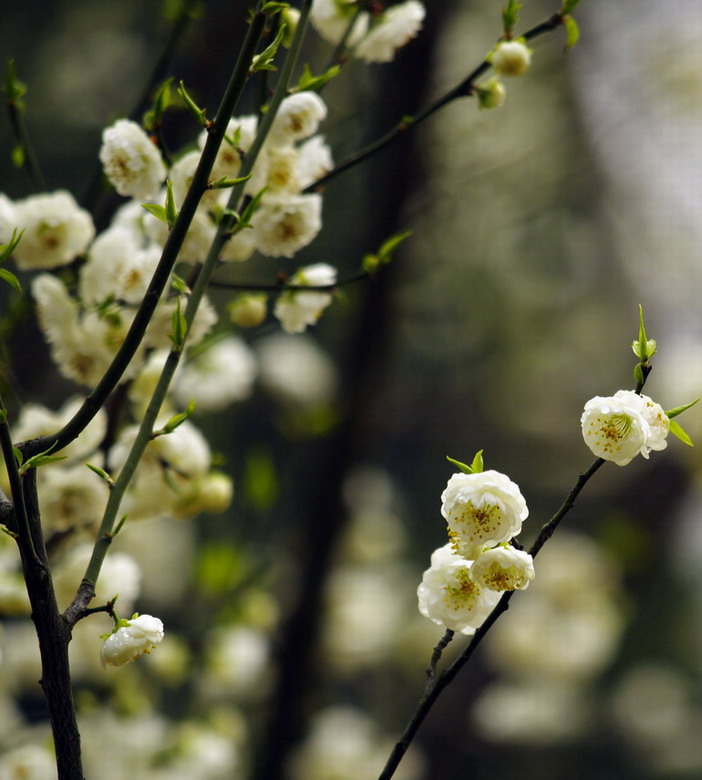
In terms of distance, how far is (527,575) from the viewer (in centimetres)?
52

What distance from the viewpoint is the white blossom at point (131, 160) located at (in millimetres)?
699

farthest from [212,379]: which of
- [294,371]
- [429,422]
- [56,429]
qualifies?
[429,422]

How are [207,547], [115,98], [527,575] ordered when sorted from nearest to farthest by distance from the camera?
[527,575] < [207,547] < [115,98]

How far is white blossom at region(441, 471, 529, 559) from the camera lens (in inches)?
20.3

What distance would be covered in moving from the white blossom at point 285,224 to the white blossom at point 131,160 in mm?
88

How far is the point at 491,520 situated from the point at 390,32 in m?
0.52

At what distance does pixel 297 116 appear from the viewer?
2.31 ft

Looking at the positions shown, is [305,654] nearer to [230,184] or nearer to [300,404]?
[300,404]

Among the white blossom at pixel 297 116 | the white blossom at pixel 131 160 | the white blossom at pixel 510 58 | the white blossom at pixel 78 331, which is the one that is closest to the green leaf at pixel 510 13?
the white blossom at pixel 510 58

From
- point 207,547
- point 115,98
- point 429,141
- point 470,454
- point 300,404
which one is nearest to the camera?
point 207,547

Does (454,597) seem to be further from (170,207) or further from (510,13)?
(510,13)

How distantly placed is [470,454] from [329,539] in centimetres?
107

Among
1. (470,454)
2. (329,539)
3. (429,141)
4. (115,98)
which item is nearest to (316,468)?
(329,539)

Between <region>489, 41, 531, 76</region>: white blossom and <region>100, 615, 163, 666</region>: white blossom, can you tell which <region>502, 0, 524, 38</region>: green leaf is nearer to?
<region>489, 41, 531, 76</region>: white blossom
